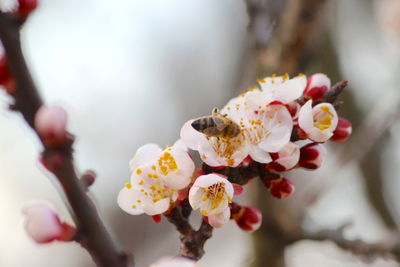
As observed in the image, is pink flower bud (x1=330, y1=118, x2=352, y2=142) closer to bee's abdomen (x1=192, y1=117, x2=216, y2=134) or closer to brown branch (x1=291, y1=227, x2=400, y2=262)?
bee's abdomen (x1=192, y1=117, x2=216, y2=134)

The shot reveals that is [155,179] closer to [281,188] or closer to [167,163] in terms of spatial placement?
[167,163]

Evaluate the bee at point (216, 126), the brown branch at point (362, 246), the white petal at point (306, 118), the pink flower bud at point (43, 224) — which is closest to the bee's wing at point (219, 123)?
the bee at point (216, 126)

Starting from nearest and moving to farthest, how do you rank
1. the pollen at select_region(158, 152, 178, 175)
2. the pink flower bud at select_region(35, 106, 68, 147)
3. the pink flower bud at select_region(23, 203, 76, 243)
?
the pink flower bud at select_region(35, 106, 68, 147) < the pink flower bud at select_region(23, 203, 76, 243) < the pollen at select_region(158, 152, 178, 175)

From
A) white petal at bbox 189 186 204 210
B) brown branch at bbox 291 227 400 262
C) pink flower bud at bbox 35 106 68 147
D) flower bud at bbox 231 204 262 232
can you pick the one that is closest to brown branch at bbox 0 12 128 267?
pink flower bud at bbox 35 106 68 147

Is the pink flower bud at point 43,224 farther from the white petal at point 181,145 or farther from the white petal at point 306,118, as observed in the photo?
the white petal at point 306,118

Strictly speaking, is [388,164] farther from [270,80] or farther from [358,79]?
[270,80]

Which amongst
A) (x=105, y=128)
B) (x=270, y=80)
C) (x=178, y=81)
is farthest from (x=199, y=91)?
(x=270, y=80)

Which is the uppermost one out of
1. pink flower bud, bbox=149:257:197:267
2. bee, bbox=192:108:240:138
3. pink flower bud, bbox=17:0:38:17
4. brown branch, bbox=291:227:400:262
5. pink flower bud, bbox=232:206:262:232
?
pink flower bud, bbox=17:0:38:17
